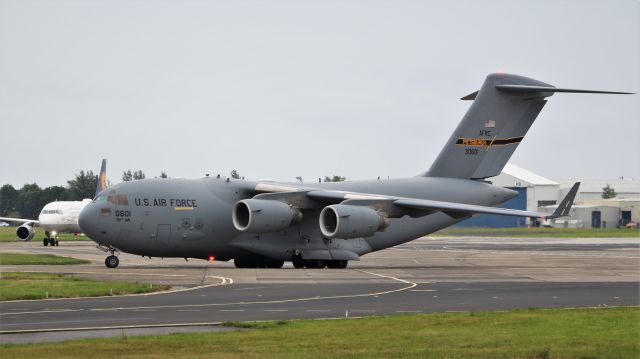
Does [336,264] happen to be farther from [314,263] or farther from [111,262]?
[111,262]

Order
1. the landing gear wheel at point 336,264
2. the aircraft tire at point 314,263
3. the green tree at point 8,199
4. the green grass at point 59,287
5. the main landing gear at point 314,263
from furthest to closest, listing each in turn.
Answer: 1. the green tree at point 8,199
2. the landing gear wheel at point 336,264
3. the aircraft tire at point 314,263
4. the main landing gear at point 314,263
5. the green grass at point 59,287

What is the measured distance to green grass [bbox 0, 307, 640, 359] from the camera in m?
15.4

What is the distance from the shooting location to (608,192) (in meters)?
152

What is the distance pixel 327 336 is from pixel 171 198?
70.7 feet

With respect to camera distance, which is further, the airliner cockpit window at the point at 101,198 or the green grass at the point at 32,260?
the green grass at the point at 32,260

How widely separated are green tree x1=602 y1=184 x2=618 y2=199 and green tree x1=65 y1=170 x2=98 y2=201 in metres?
74.6

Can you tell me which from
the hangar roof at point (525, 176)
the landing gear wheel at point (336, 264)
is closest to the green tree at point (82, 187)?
the hangar roof at point (525, 176)

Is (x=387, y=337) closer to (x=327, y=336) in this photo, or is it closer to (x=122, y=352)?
(x=327, y=336)

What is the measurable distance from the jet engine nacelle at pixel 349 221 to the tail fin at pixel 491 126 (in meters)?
6.40

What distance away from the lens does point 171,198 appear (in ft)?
125

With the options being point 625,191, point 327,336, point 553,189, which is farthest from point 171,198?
point 625,191

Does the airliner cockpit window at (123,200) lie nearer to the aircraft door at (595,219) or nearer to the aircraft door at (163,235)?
the aircraft door at (163,235)

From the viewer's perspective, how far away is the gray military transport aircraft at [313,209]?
123 ft

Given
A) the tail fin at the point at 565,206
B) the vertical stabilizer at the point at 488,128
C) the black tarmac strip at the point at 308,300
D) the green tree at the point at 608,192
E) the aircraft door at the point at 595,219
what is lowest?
the black tarmac strip at the point at 308,300
